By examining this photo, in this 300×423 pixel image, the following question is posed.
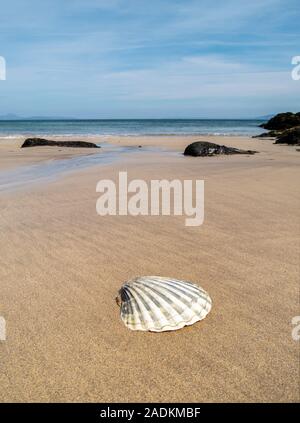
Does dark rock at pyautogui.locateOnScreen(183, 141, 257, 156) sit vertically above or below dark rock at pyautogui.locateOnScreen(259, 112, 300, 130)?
below

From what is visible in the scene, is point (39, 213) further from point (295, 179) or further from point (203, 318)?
point (295, 179)

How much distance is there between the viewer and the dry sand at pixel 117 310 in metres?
1.77

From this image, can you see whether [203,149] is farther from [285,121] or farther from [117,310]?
[285,121]

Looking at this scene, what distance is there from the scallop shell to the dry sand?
5cm

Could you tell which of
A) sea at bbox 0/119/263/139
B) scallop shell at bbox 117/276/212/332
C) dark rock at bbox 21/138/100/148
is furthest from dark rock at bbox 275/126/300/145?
scallop shell at bbox 117/276/212/332

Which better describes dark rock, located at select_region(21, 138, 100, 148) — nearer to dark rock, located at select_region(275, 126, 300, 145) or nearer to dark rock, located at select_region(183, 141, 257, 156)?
dark rock, located at select_region(183, 141, 257, 156)

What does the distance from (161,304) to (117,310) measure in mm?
326

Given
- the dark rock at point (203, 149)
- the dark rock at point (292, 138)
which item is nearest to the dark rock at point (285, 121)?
the dark rock at point (292, 138)

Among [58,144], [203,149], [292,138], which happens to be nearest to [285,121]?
[292,138]

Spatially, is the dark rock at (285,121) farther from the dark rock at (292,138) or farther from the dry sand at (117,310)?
the dry sand at (117,310)

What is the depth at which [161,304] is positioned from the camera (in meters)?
2.17

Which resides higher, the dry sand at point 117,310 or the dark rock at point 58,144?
the dark rock at point 58,144

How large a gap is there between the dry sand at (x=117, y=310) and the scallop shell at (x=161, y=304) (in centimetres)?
5

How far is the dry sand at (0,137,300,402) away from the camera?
177 cm
